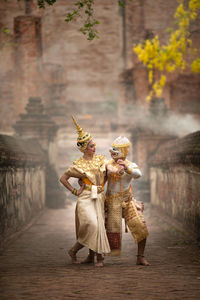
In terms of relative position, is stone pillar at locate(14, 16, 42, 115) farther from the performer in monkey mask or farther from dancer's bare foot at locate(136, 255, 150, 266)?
dancer's bare foot at locate(136, 255, 150, 266)

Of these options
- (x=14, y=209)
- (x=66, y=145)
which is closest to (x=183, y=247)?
(x=14, y=209)

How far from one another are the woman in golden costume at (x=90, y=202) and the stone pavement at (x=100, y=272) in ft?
0.86

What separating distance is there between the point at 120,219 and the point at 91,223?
371 mm

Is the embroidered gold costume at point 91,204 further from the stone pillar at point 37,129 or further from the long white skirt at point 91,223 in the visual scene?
the stone pillar at point 37,129

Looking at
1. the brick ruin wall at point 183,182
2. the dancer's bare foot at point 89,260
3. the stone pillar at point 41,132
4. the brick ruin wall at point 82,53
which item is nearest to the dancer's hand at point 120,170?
the dancer's bare foot at point 89,260

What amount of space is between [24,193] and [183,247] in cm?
421

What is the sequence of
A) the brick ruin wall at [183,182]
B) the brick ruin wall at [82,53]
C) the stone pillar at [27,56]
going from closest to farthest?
the brick ruin wall at [183,182], the stone pillar at [27,56], the brick ruin wall at [82,53]

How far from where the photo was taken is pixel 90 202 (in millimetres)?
5543

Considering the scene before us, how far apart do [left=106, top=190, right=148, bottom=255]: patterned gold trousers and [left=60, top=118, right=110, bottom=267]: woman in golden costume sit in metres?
0.12

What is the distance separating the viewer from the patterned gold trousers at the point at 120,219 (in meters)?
5.48

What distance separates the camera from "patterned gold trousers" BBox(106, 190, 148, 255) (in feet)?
18.0

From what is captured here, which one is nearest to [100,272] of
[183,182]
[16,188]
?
[16,188]

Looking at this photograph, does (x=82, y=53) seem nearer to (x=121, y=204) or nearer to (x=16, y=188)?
(x=16, y=188)

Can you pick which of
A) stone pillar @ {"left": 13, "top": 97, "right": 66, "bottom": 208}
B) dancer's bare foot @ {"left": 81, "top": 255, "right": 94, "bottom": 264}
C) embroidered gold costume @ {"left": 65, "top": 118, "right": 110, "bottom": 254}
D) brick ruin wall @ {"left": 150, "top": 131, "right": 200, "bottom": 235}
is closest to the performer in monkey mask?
embroidered gold costume @ {"left": 65, "top": 118, "right": 110, "bottom": 254}
